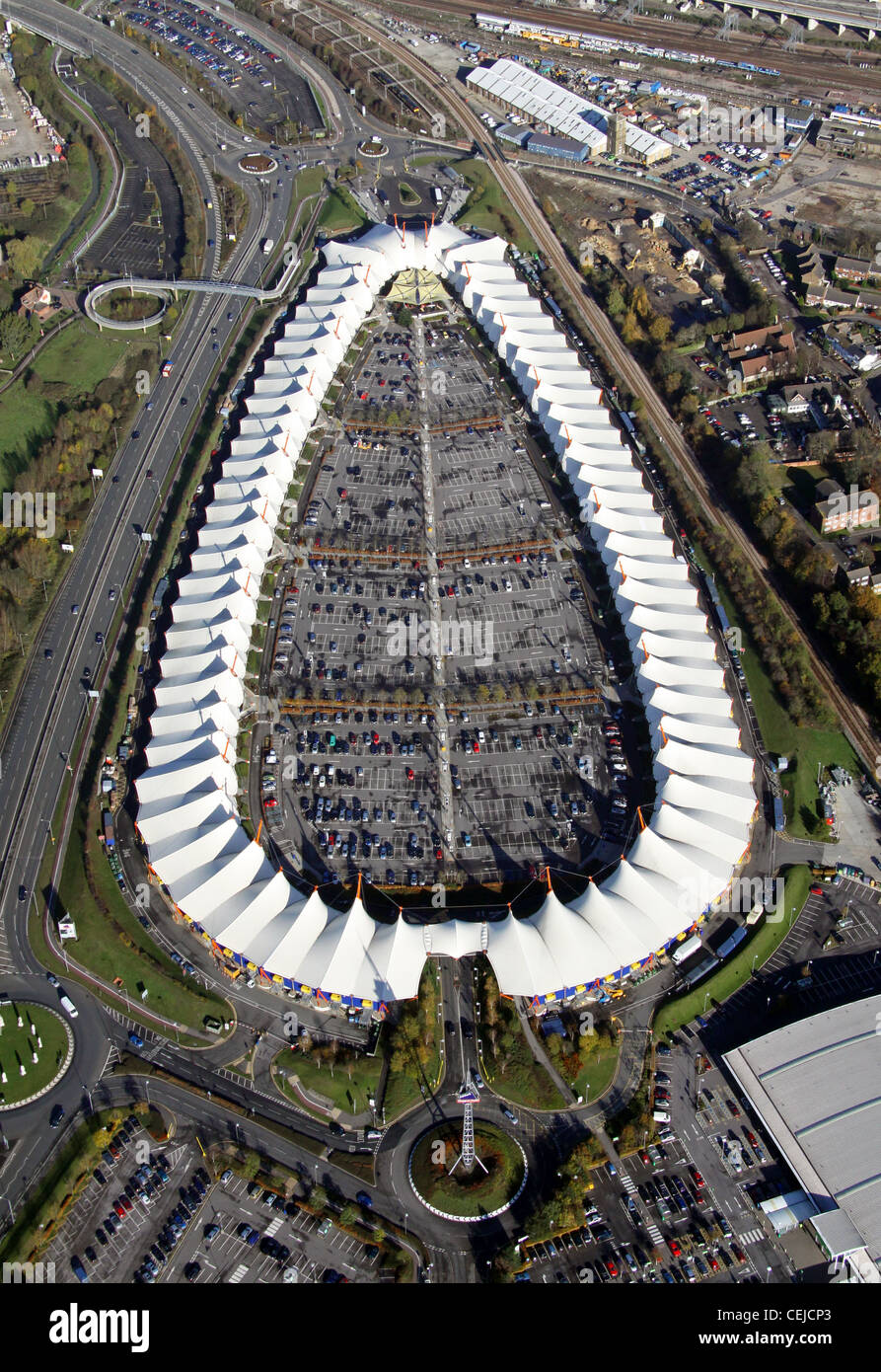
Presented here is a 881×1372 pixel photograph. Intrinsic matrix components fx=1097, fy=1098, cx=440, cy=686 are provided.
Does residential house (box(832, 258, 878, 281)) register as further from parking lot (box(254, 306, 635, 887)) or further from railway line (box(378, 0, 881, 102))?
railway line (box(378, 0, 881, 102))

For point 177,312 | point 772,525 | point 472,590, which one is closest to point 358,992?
point 472,590

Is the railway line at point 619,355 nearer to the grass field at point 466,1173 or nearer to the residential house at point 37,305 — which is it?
the grass field at point 466,1173

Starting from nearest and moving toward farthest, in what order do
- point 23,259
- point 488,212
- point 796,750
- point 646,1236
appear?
point 646,1236 < point 796,750 < point 23,259 < point 488,212

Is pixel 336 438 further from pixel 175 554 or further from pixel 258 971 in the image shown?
pixel 258 971
